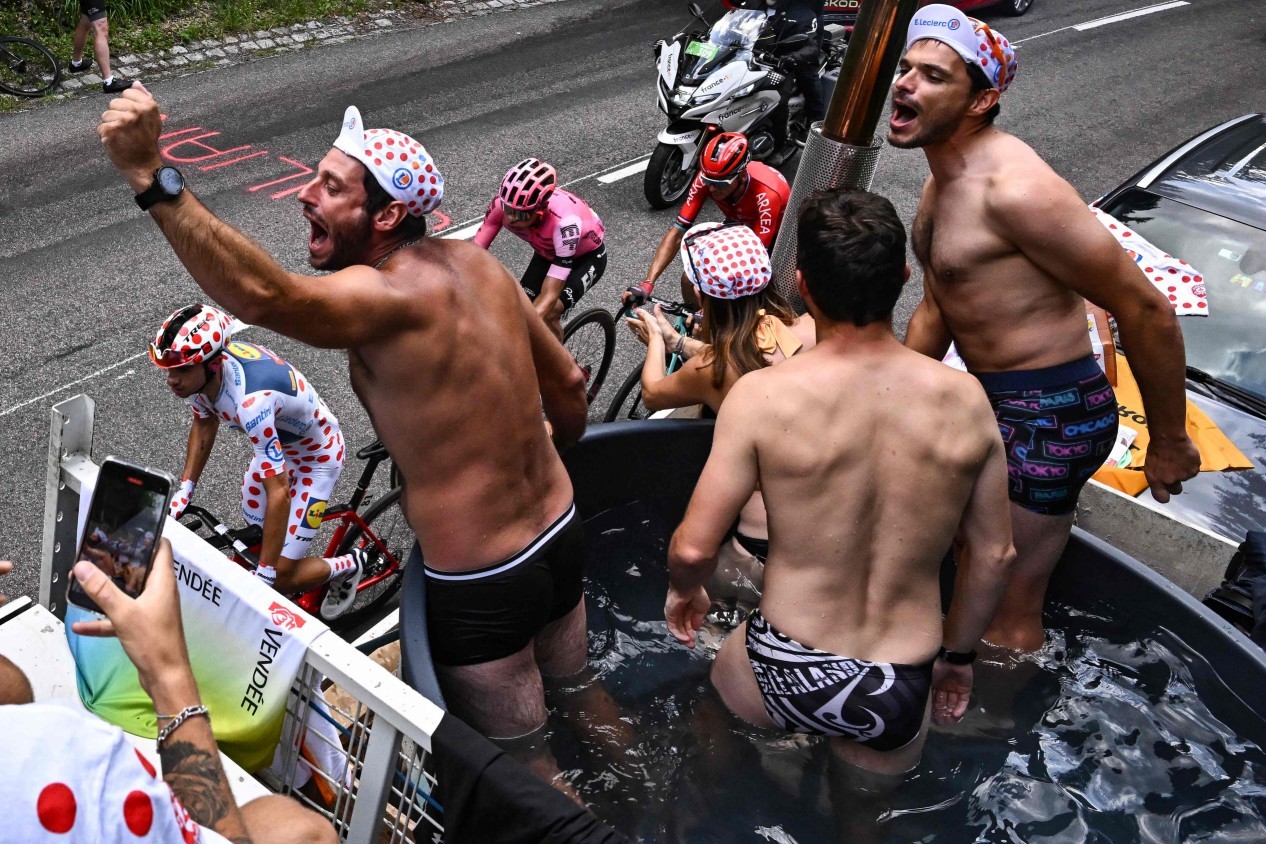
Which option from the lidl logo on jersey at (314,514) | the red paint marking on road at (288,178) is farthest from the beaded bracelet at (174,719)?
the red paint marking on road at (288,178)

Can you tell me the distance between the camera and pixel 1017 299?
356 centimetres

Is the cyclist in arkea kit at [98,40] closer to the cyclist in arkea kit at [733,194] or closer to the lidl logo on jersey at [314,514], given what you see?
the cyclist in arkea kit at [733,194]

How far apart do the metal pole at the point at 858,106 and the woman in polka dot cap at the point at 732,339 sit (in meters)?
0.50

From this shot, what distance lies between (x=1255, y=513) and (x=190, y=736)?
13.6 feet

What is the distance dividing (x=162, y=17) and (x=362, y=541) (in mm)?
10183

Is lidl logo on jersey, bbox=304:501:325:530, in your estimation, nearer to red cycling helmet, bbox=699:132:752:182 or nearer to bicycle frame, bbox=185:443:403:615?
bicycle frame, bbox=185:443:403:615

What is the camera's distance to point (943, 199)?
3688mm

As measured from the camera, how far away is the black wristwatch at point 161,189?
232 centimetres

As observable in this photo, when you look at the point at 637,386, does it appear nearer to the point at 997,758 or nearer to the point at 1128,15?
the point at 997,758

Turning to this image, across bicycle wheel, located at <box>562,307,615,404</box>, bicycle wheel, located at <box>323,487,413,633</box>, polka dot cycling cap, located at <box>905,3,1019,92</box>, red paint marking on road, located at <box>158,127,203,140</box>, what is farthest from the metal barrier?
red paint marking on road, located at <box>158,127,203,140</box>

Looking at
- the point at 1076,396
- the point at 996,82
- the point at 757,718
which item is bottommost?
the point at 757,718

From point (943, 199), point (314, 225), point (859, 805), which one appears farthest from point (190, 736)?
point (943, 199)

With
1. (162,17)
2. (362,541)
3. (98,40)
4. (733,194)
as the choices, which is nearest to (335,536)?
(362,541)

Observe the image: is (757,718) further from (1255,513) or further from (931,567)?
(1255,513)
